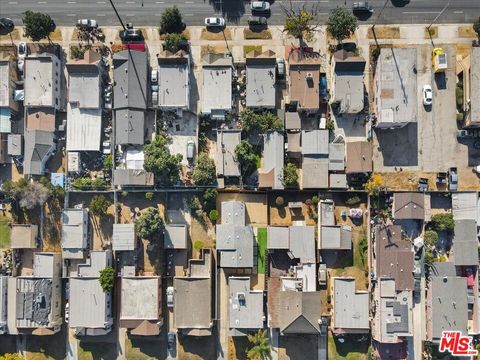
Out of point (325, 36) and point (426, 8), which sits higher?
point (426, 8)

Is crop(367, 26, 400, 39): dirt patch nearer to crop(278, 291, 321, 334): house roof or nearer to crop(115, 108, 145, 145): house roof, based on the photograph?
crop(115, 108, 145, 145): house roof

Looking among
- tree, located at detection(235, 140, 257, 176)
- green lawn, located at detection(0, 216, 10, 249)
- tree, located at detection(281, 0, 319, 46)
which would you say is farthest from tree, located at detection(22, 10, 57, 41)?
tree, located at detection(281, 0, 319, 46)

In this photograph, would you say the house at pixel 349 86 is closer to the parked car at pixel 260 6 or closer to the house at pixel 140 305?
the parked car at pixel 260 6

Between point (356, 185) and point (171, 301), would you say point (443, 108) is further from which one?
point (171, 301)

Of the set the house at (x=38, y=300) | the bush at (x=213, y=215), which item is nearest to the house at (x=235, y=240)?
the bush at (x=213, y=215)

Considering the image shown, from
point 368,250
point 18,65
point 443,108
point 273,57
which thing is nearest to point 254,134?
point 273,57

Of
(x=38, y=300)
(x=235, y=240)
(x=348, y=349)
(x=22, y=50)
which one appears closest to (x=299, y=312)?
(x=348, y=349)
